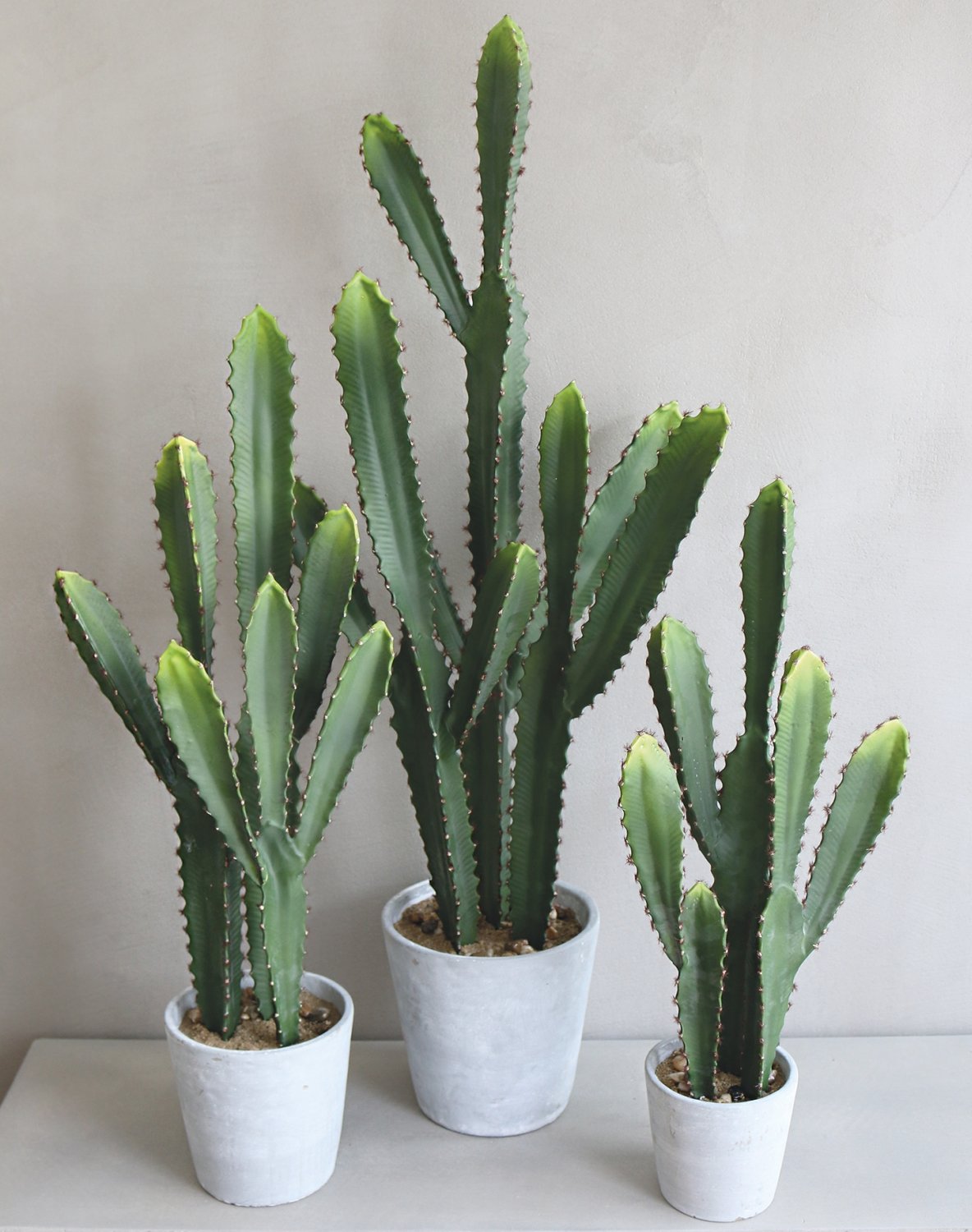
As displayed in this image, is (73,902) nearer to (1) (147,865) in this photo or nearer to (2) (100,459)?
(1) (147,865)

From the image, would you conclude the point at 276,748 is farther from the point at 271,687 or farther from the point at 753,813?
the point at 753,813

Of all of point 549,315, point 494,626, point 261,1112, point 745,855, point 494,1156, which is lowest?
point 494,1156

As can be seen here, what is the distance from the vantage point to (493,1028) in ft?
3.87

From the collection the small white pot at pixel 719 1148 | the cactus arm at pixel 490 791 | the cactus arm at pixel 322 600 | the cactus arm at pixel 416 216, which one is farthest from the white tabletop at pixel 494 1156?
the cactus arm at pixel 416 216

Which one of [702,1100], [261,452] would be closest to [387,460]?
[261,452]

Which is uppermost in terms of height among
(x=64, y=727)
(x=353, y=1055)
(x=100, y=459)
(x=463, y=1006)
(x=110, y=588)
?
(x=100, y=459)

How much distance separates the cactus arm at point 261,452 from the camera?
109 cm

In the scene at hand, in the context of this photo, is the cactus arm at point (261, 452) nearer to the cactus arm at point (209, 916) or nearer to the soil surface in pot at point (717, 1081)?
the cactus arm at point (209, 916)

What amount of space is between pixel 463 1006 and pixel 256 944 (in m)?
0.22

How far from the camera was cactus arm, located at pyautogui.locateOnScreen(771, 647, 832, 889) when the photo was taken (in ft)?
3.34

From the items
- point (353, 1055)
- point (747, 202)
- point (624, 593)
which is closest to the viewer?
point (624, 593)

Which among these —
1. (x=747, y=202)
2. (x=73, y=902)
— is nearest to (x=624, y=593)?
(x=747, y=202)

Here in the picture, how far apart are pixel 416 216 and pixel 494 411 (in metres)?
0.21

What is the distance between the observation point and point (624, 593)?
111cm
